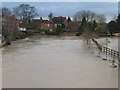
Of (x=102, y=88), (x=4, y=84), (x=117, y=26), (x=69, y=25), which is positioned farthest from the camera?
(x=69, y=25)

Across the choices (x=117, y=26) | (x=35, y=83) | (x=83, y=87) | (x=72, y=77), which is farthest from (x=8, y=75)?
(x=117, y=26)

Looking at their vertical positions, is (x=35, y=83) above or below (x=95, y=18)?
below

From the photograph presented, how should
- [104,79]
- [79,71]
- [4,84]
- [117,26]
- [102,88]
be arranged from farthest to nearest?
[117,26] → [79,71] → [104,79] → [4,84] → [102,88]

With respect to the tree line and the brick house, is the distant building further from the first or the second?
the tree line

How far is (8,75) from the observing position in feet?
37.8

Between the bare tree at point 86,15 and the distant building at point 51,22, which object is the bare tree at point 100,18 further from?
the distant building at point 51,22

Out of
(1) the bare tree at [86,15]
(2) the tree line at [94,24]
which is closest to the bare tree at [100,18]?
(2) the tree line at [94,24]

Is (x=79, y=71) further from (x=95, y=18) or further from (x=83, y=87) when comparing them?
(x=95, y=18)

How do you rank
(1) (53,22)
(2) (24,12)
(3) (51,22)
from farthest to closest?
(3) (51,22) < (1) (53,22) < (2) (24,12)

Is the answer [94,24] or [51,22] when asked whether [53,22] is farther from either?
[94,24]

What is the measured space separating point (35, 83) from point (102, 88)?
2.61m

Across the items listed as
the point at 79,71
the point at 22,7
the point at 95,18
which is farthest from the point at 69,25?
the point at 79,71

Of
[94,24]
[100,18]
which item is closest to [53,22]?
[100,18]

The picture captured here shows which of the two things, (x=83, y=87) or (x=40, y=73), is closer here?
(x=83, y=87)
